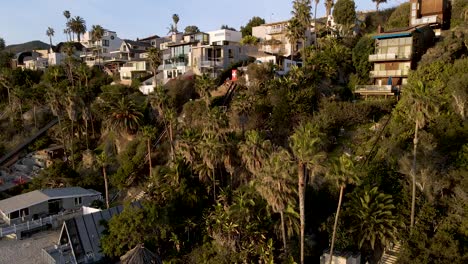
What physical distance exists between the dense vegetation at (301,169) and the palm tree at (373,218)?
106mm

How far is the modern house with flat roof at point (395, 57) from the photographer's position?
50.6 meters

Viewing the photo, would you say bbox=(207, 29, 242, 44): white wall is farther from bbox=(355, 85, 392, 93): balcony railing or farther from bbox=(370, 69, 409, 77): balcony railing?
bbox=(355, 85, 392, 93): balcony railing

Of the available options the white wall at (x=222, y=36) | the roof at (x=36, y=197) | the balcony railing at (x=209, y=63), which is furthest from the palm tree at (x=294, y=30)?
the roof at (x=36, y=197)

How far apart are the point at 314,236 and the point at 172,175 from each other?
16225mm

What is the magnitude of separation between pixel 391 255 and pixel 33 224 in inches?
1459

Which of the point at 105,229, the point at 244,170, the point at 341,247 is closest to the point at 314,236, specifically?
the point at 341,247

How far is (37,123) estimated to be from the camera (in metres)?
73.1

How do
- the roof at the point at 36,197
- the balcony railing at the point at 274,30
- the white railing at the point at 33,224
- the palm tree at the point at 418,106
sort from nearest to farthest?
the palm tree at the point at 418,106 < the white railing at the point at 33,224 < the roof at the point at 36,197 < the balcony railing at the point at 274,30

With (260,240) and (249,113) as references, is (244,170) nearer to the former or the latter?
(260,240)

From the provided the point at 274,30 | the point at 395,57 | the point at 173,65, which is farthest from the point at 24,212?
the point at 274,30

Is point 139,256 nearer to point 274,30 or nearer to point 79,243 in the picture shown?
point 79,243

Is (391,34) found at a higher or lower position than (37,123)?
higher

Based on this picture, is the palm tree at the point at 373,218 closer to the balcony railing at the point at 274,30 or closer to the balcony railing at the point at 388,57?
the balcony railing at the point at 388,57

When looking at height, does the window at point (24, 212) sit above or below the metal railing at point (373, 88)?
below
